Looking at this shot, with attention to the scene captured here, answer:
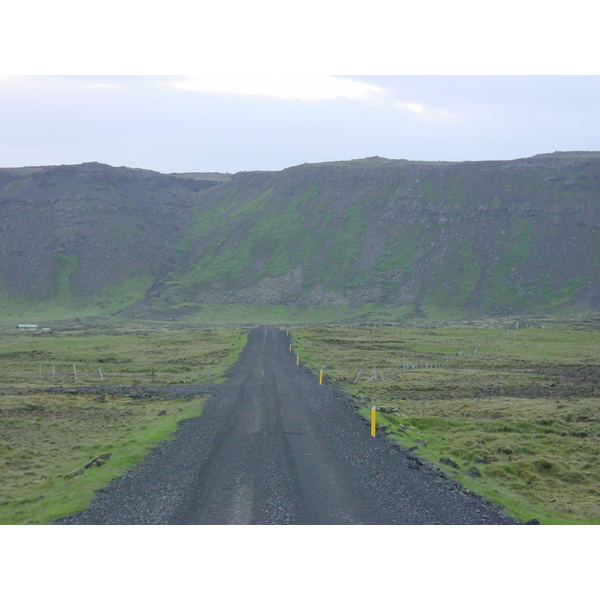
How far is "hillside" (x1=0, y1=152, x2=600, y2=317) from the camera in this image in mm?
114938

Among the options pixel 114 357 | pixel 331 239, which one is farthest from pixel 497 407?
pixel 331 239

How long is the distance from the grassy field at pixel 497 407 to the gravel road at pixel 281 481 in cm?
135

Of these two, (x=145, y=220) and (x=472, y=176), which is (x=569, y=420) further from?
(x=145, y=220)

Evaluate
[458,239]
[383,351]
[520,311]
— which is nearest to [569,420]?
[383,351]

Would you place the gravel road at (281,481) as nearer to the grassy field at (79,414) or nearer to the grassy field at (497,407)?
the grassy field at (79,414)

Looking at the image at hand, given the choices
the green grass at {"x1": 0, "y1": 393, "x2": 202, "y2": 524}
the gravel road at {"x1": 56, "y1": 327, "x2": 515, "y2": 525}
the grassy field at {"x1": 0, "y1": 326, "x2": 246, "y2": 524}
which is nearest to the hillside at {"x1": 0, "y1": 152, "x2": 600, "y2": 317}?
the grassy field at {"x1": 0, "y1": 326, "x2": 246, "y2": 524}

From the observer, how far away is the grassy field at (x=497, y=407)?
50.3 feet

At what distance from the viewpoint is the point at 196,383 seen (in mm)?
33594

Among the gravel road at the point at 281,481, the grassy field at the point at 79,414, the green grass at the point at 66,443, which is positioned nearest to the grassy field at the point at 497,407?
the gravel road at the point at 281,481

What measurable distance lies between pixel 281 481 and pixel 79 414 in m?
16.4

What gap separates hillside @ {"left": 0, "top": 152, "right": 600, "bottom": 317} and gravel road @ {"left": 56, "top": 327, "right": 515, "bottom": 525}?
9084cm

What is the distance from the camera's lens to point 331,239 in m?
135

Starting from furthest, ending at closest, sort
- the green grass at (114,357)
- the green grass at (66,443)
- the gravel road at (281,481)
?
the green grass at (114,357) → the green grass at (66,443) → the gravel road at (281,481)

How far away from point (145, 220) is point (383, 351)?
124151 millimetres
